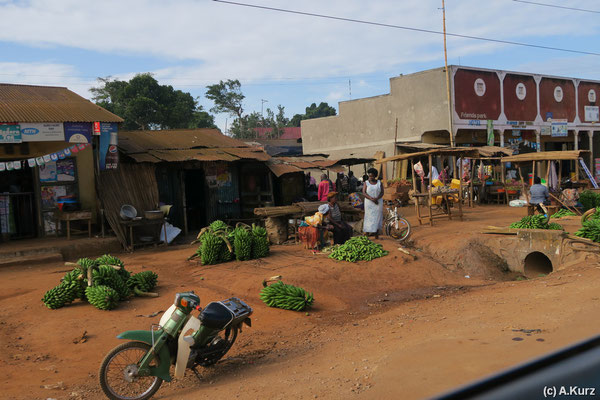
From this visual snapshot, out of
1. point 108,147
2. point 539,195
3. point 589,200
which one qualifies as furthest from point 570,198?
point 108,147

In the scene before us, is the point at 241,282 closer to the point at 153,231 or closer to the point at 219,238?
the point at 219,238

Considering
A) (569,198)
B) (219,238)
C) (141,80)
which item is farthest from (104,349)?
(141,80)

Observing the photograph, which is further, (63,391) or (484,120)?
(484,120)

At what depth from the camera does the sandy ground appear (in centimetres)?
454

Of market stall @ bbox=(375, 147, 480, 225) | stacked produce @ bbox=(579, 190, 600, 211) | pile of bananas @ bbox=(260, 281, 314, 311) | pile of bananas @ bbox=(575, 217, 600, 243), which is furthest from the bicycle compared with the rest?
stacked produce @ bbox=(579, 190, 600, 211)

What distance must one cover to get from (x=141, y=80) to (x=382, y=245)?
2774 cm

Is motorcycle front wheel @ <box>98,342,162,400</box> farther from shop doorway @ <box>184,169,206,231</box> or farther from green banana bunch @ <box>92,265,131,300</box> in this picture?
shop doorway @ <box>184,169,206,231</box>

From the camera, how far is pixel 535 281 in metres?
9.17

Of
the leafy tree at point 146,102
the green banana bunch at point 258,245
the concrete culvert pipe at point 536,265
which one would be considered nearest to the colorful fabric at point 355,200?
the concrete culvert pipe at point 536,265

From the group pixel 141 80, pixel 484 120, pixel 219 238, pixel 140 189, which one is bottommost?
pixel 219 238

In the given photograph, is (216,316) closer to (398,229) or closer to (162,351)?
(162,351)

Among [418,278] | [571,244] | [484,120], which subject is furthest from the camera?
[484,120]

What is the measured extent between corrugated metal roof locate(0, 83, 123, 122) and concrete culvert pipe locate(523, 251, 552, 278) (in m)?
10.9

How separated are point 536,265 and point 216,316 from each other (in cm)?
926
